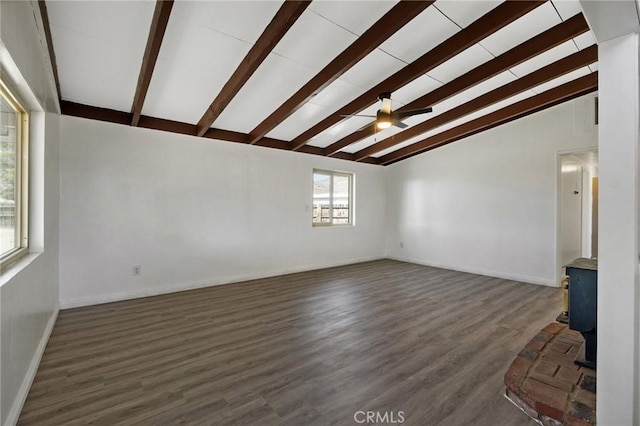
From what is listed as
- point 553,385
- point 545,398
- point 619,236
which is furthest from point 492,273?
point 619,236

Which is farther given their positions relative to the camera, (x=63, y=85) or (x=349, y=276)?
(x=349, y=276)

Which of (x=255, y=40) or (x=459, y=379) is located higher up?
(x=255, y=40)

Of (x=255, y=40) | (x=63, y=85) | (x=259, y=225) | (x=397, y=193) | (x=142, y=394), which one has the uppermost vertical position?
(x=255, y=40)

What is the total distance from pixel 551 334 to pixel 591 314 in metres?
0.96

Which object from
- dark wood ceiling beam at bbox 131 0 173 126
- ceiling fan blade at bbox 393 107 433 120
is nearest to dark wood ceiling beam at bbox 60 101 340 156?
dark wood ceiling beam at bbox 131 0 173 126

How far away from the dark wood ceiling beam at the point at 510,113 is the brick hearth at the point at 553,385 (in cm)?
367

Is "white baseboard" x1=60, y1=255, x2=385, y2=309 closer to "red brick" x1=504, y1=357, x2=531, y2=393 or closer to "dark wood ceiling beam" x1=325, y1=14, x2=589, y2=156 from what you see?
"dark wood ceiling beam" x1=325, y1=14, x2=589, y2=156

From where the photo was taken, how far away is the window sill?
1.65m

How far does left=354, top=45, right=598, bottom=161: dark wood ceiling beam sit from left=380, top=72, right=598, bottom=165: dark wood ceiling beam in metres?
0.78

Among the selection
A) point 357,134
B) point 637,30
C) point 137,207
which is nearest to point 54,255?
point 137,207

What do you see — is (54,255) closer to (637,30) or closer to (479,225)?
(637,30)

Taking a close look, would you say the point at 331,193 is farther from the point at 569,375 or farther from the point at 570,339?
the point at 569,375

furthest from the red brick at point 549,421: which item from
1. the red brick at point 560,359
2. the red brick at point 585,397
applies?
the red brick at point 560,359

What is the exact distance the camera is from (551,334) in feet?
9.11
